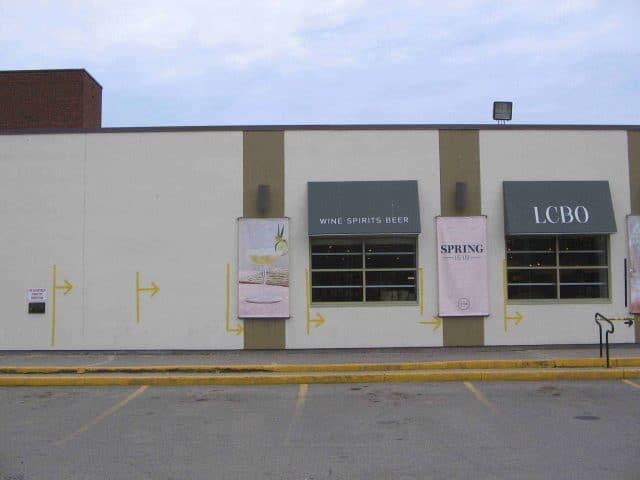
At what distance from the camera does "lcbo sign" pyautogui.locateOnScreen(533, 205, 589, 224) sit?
14547 millimetres

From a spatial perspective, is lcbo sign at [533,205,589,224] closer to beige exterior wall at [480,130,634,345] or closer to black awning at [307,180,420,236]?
beige exterior wall at [480,130,634,345]

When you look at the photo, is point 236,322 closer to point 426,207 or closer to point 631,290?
point 426,207

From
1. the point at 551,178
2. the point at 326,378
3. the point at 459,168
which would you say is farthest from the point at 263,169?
the point at 551,178

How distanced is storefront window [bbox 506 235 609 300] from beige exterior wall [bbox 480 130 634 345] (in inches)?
10.2

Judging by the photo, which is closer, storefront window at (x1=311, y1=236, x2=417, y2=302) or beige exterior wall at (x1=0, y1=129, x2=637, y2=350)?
beige exterior wall at (x1=0, y1=129, x2=637, y2=350)

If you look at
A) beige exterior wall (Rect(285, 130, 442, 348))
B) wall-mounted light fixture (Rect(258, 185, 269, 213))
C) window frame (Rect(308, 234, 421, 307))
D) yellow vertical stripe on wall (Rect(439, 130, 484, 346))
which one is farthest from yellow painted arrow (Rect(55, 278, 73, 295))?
yellow vertical stripe on wall (Rect(439, 130, 484, 346))

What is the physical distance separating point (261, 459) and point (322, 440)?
100 centimetres

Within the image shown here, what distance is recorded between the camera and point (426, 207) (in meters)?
14.8

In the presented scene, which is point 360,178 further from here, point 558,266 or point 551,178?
point 558,266

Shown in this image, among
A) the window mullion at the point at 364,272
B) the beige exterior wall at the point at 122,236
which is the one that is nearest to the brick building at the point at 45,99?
the beige exterior wall at the point at 122,236

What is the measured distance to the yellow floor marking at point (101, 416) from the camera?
25.6ft

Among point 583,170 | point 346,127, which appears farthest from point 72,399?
point 583,170

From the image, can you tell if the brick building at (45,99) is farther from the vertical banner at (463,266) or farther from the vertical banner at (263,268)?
the vertical banner at (463,266)

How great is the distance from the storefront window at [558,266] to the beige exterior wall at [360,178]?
196cm
